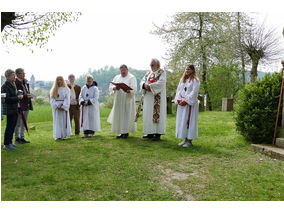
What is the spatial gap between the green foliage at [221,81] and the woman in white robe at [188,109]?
55.2ft

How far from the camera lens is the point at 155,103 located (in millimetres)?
7980

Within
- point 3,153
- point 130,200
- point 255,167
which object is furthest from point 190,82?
point 3,153

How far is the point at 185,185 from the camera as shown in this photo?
171 inches

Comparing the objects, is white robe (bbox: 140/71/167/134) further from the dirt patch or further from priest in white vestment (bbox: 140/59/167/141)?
the dirt patch

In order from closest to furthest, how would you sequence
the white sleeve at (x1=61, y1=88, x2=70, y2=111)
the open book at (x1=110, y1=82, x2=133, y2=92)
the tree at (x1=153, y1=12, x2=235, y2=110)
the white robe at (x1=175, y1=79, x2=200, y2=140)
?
the white robe at (x1=175, y1=79, x2=200, y2=140)
the open book at (x1=110, y1=82, x2=133, y2=92)
the white sleeve at (x1=61, y1=88, x2=70, y2=111)
the tree at (x1=153, y1=12, x2=235, y2=110)

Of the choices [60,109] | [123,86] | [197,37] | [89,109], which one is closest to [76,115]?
[89,109]

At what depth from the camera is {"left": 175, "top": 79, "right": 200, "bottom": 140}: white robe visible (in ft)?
22.7

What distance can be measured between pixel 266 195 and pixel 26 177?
3.76 meters

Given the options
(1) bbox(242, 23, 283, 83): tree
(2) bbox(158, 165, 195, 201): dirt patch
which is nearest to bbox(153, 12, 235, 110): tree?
(1) bbox(242, 23, 283, 83): tree

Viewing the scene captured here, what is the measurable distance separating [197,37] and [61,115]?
57.5ft

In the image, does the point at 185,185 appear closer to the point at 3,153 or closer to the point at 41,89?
the point at 3,153

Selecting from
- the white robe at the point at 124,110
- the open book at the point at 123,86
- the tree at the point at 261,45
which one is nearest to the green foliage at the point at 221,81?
the tree at the point at 261,45

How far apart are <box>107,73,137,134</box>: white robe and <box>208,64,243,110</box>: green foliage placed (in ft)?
52.9

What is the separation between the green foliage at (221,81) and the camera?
23.3m
